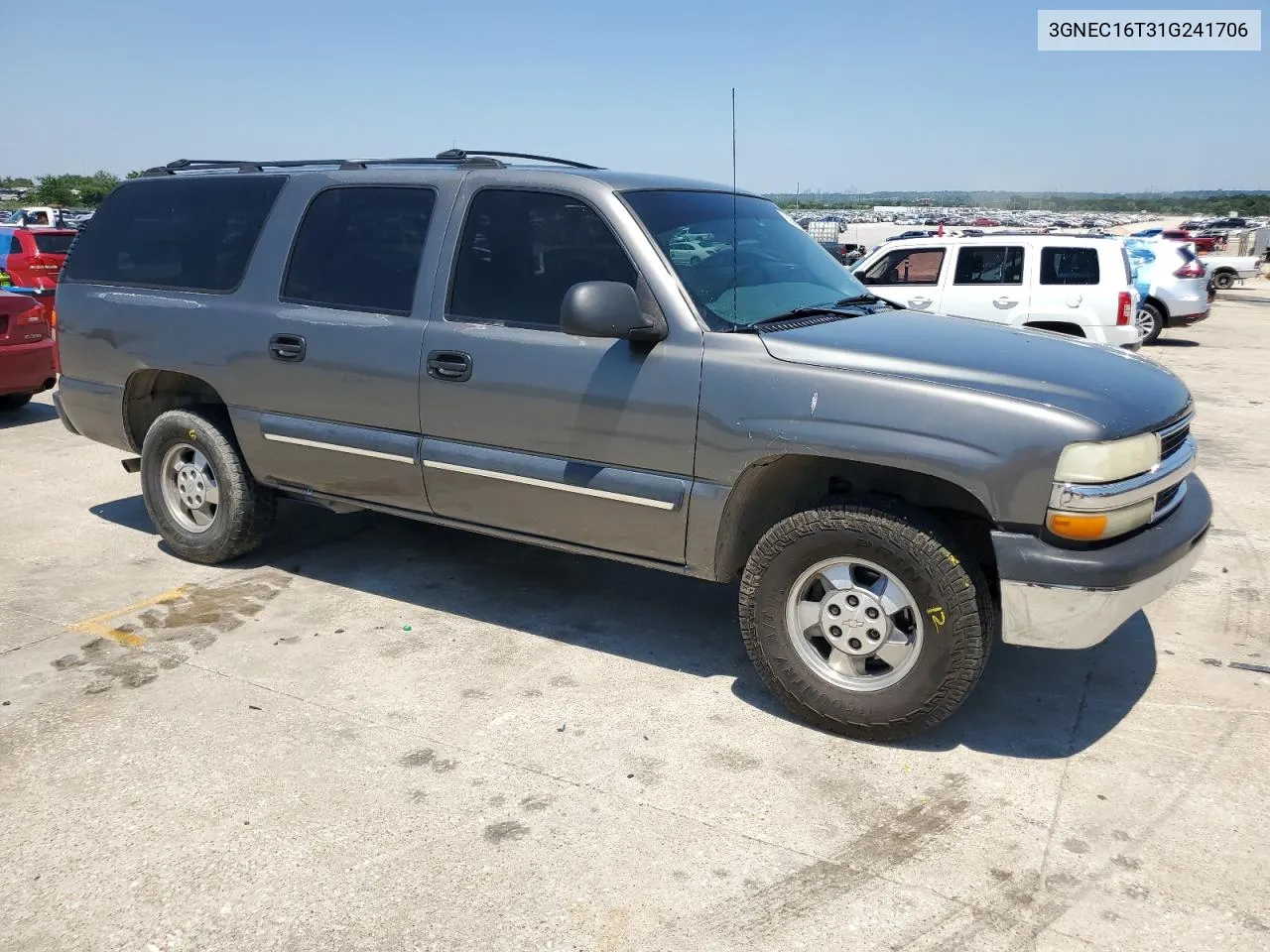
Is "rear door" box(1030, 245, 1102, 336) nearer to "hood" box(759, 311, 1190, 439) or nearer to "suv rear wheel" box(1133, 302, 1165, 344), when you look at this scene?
"suv rear wheel" box(1133, 302, 1165, 344)

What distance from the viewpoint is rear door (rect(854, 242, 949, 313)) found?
12.2 metres

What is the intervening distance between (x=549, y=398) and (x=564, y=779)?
1478 millimetres

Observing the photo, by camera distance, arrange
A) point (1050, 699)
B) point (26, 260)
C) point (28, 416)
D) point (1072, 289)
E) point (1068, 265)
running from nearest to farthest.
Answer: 1. point (1050, 699)
2. point (28, 416)
3. point (1072, 289)
4. point (1068, 265)
5. point (26, 260)

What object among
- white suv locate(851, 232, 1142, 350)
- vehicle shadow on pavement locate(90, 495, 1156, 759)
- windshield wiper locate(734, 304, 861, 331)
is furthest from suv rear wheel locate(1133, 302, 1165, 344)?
windshield wiper locate(734, 304, 861, 331)

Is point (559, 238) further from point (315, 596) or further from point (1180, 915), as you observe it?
point (1180, 915)

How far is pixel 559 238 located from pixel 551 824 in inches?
89.6

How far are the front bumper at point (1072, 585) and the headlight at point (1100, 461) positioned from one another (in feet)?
0.77

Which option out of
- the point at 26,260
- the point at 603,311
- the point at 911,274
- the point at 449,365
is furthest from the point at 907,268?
the point at 26,260

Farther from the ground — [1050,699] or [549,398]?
[549,398]

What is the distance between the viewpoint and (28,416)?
386 inches

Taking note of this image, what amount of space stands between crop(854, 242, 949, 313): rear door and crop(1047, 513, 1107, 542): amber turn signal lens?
907 cm

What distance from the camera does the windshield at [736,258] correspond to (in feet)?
13.4

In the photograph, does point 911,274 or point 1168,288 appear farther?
point 1168,288

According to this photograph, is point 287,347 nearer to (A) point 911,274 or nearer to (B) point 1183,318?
(A) point 911,274
